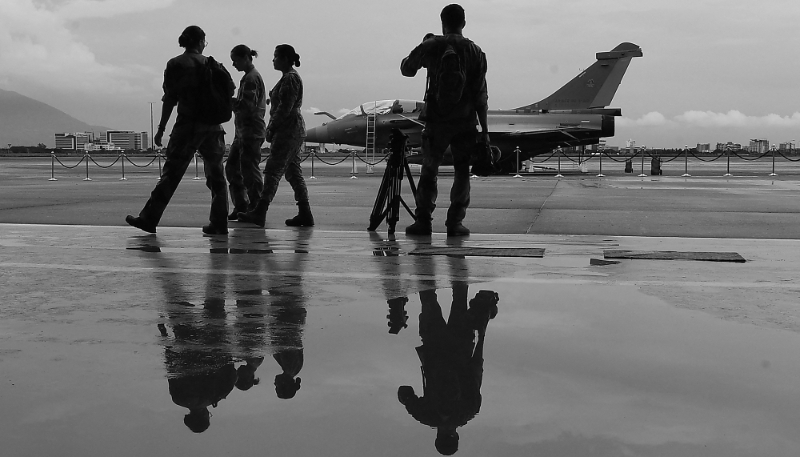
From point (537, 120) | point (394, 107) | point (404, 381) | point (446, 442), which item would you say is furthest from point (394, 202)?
point (537, 120)

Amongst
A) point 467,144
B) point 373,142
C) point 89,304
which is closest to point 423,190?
point 467,144

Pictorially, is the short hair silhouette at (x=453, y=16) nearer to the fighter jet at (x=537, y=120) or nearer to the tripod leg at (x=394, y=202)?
the tripod leg at (x=394, y=202)

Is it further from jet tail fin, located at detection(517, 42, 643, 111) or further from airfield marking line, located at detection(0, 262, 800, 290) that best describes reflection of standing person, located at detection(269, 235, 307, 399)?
jet tail fin, located at detection(517, 42, 643, 111)

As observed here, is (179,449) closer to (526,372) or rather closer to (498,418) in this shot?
(498,418)

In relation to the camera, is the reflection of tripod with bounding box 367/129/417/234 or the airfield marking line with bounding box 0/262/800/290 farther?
the reflection of tripod with bounding box 367/129/417/234

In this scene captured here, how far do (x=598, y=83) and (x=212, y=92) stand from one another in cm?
2691

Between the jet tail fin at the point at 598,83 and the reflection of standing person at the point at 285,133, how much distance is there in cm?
2480

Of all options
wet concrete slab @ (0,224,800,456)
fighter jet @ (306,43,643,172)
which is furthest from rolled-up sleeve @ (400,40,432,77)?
fighter jet @ (306,43,643,172)

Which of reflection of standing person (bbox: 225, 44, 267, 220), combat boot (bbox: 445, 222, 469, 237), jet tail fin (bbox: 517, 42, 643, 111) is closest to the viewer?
combat boot (bbox: 445, 222, 469, 237)

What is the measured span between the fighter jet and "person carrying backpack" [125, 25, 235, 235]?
72.4 feet

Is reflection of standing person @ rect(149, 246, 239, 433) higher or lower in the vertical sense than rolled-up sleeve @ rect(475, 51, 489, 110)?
lower

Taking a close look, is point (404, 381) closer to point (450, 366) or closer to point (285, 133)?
point (450, 366)

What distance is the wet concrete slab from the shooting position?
251cm

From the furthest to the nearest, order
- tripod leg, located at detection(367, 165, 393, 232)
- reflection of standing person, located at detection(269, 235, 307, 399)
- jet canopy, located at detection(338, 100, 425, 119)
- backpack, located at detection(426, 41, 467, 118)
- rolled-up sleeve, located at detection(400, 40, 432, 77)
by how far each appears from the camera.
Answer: jet canopy, located at detection(338, 100, 425, 119), tripod leg, located at detection(367, 165, 393, 232), rolled-up sleeve, located at detection(400, 40, 432, 77), backpack, located at detection(426, 41, 467, 118), reflection of standing person, located at detection(269, 235, 307, 399)
